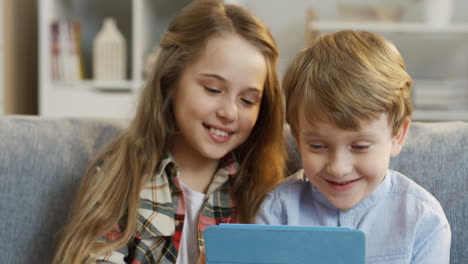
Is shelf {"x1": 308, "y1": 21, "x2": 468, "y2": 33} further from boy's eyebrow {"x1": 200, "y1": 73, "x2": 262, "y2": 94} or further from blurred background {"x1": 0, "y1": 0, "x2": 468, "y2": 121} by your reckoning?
boy's eyebrow {"x1": 200, "y1": 73, "x2": 262, "y2": 94}

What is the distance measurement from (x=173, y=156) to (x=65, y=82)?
1.62m

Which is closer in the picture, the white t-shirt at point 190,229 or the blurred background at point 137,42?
the white t-shirt at point 190,229

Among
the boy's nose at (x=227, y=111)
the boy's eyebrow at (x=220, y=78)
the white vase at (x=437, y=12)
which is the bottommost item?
the boy's nose at (x=227, y=111)

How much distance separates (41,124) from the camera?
127 cm

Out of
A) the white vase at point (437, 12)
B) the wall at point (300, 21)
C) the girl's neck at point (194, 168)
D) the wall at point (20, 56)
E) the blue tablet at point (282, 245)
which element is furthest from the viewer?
the wall at point (300, 21)

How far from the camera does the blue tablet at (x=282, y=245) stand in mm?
728

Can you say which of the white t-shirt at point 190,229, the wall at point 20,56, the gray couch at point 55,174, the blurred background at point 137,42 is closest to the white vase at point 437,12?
the blurred background at point 137,42

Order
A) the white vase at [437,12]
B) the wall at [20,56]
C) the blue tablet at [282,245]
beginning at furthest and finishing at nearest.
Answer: the wall at [20,56], the white vase at [437,12], the blue tablet at [282,245]

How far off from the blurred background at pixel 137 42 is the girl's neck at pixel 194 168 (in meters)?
1.31

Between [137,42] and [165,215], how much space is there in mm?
1631

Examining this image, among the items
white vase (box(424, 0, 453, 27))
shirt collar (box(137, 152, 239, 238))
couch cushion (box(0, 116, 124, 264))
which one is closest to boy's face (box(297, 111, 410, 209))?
shirt collar (box(137, 152, 239, 238))

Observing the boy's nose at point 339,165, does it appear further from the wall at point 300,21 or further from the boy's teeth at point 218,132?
the wall at point 300,21

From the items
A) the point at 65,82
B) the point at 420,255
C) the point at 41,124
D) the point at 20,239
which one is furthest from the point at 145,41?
the point at 420,255

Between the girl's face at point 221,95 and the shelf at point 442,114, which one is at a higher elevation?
the girl's face at point 221,95
